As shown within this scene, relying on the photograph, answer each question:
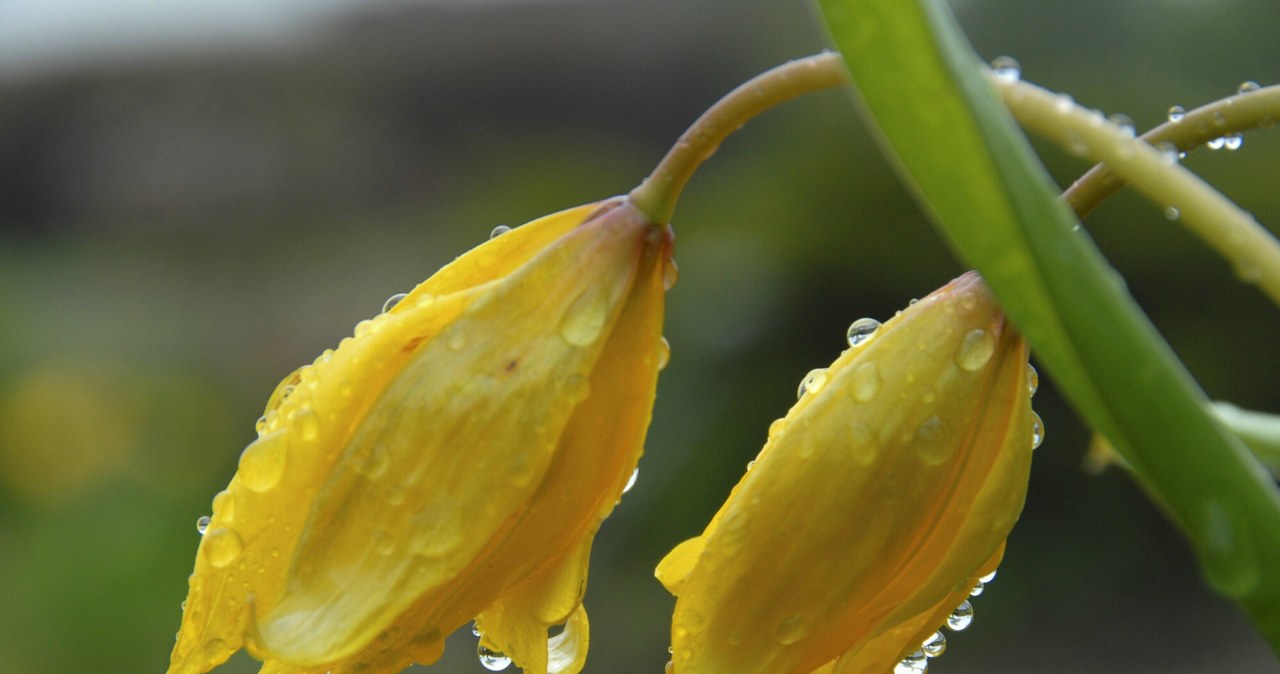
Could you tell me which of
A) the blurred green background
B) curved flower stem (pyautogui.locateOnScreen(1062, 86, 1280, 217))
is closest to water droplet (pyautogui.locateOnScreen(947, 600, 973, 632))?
curved flower stem (pyautogui.locateOnScreen(1062, 86, 1280, 217))

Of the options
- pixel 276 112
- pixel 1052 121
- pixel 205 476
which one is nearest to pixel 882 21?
pixel 1052 121

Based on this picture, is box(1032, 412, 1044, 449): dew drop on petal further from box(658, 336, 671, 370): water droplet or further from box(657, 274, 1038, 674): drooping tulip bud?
box(658, 336, 671, 370): water droplet

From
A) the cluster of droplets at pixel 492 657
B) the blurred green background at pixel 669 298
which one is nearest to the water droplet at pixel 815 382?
the cluster of droplets at pixel 492 657

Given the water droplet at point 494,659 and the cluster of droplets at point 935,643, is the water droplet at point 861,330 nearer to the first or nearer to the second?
the cluster of droplets at point 935,643

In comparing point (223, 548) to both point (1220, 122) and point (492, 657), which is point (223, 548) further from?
point (1220, 122)

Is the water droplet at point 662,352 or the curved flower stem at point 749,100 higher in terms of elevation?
the curved flower stem at point 749,100

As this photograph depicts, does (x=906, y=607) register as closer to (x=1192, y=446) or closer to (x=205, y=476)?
(x=1192, y=446)
